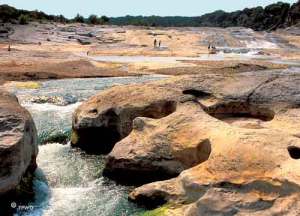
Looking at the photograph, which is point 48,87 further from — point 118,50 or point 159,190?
point 118,50

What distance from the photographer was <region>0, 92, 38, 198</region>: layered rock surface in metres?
16.7

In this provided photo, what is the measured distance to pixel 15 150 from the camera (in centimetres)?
1703

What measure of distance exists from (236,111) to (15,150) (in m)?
9.53

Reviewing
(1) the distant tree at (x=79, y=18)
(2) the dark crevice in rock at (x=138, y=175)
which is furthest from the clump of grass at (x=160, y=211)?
(1) the distant tree at (x=79, y=18)

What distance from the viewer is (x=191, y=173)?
16.5 metres

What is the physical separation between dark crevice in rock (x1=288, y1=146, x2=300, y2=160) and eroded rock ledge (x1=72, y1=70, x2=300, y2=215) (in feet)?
0.10

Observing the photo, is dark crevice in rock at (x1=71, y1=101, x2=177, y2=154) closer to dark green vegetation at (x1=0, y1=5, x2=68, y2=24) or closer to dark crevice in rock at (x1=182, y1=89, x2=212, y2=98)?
dark crevice in rock at (x1=182, y1=89, x2=212, y2=98)

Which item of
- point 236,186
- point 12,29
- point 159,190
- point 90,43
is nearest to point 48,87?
point 159,190

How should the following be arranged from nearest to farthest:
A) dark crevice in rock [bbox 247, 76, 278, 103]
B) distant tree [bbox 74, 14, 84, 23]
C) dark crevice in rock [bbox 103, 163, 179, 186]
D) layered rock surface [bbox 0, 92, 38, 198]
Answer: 1. layered rock surface [bbox 0, 92, 38, 198]
2. dark crevice in rock [bbox 103, 163, 179, 186]
3. dark crevice in rock [bbox 247, 76, 278, 103]
4. distant tree [bbox 74, 14, 84, 23]

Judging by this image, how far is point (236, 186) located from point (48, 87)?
2759 cm

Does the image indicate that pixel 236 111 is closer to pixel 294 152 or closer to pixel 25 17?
pixel 294 152

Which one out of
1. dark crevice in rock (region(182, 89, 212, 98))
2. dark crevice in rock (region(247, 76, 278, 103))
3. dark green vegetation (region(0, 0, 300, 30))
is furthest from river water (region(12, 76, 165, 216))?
dark green vegetation (region(0, 0, 300, 30))

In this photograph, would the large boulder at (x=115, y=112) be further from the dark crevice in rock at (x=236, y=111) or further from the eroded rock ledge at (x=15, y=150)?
the eroded rock ledge at (x=15, y=150)

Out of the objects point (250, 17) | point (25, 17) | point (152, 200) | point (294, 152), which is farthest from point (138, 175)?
point (250, 17)
